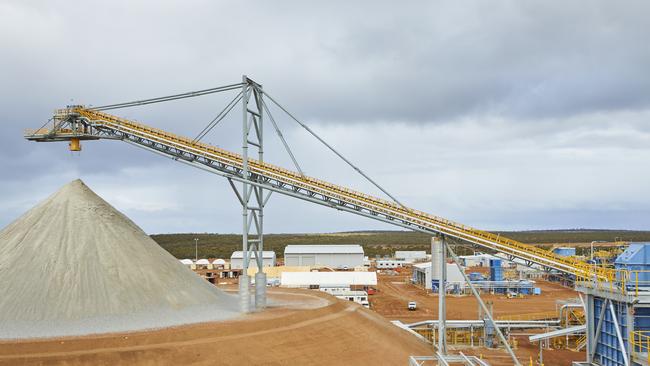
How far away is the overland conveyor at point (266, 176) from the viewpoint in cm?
3941

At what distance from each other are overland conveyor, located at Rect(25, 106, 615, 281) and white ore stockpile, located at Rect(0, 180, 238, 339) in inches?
200

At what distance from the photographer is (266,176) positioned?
43.8 m

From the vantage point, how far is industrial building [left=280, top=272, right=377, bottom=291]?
7931cm

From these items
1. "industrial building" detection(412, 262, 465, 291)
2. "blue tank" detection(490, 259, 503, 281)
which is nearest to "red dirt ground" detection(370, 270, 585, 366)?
"industrial building" detection(412, 262, 465, 291)

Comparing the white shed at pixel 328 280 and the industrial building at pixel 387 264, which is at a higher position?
the white shed at pixel 328 280

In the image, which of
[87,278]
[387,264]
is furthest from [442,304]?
[387,264]

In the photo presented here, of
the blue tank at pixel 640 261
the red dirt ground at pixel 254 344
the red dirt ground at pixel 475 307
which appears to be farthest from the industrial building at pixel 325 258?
the blue tank at pixel 640 261

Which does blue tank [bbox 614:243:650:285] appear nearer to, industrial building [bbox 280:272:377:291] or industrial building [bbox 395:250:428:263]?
industrial building [bbox 280:272:377:291]

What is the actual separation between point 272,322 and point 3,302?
17.7 meters

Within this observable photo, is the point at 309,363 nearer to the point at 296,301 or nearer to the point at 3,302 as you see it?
the point at 296,301

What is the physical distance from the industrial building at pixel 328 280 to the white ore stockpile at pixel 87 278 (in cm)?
3276

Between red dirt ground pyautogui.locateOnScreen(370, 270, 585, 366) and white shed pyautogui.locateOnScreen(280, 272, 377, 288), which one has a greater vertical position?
white shed pyautogui.locateOnScreen(280, 272, 377, 288)

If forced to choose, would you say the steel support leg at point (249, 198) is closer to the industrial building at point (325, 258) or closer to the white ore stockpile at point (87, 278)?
the white ore stockpile at point (87, 278)

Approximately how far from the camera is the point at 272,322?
38.2 meters
